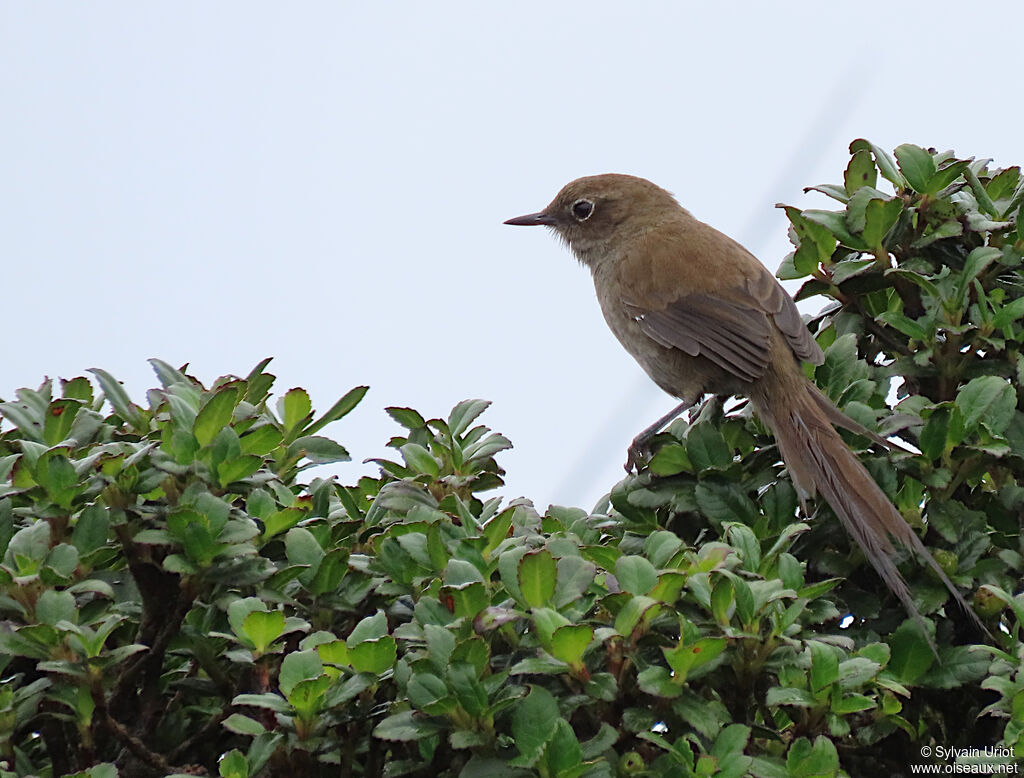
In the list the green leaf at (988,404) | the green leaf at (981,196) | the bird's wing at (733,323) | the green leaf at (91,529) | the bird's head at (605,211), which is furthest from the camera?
the bird's head at (605,211)

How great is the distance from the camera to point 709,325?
13.2ft

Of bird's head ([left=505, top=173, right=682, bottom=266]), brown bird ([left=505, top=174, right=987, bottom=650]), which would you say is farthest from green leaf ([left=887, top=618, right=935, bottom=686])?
bird's head ([left=505, top=173, right=682, bottom=266])

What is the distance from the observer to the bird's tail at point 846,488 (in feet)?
7.00

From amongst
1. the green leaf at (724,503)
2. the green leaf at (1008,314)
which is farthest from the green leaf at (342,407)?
the green leaf at (1008,314)

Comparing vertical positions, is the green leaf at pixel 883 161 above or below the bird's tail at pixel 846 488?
above

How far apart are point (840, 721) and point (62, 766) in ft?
4.08

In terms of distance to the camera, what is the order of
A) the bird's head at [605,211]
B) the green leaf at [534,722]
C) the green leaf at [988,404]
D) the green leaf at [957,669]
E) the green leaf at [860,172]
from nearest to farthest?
the green leaf at [534,722] → the green leaf at [957,669] → the green leaf at [988,404] → the green leaf at [860,172] → the bird's head at [605,211]

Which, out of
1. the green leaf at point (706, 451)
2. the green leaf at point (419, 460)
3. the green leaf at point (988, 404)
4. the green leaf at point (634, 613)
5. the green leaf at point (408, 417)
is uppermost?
the green leaf at point (988, 404)

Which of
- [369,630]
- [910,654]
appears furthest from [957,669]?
[369,630]

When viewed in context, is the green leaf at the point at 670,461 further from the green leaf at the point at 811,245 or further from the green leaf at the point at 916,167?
the green leaf at the point at 916,167

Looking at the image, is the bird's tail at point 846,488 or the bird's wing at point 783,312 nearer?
the bird's tail at point 846,488

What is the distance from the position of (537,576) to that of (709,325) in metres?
2.48

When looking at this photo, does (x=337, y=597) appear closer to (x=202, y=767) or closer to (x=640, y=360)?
(x=202, y=767)

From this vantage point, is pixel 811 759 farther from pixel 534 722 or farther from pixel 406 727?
pixel 406 727
